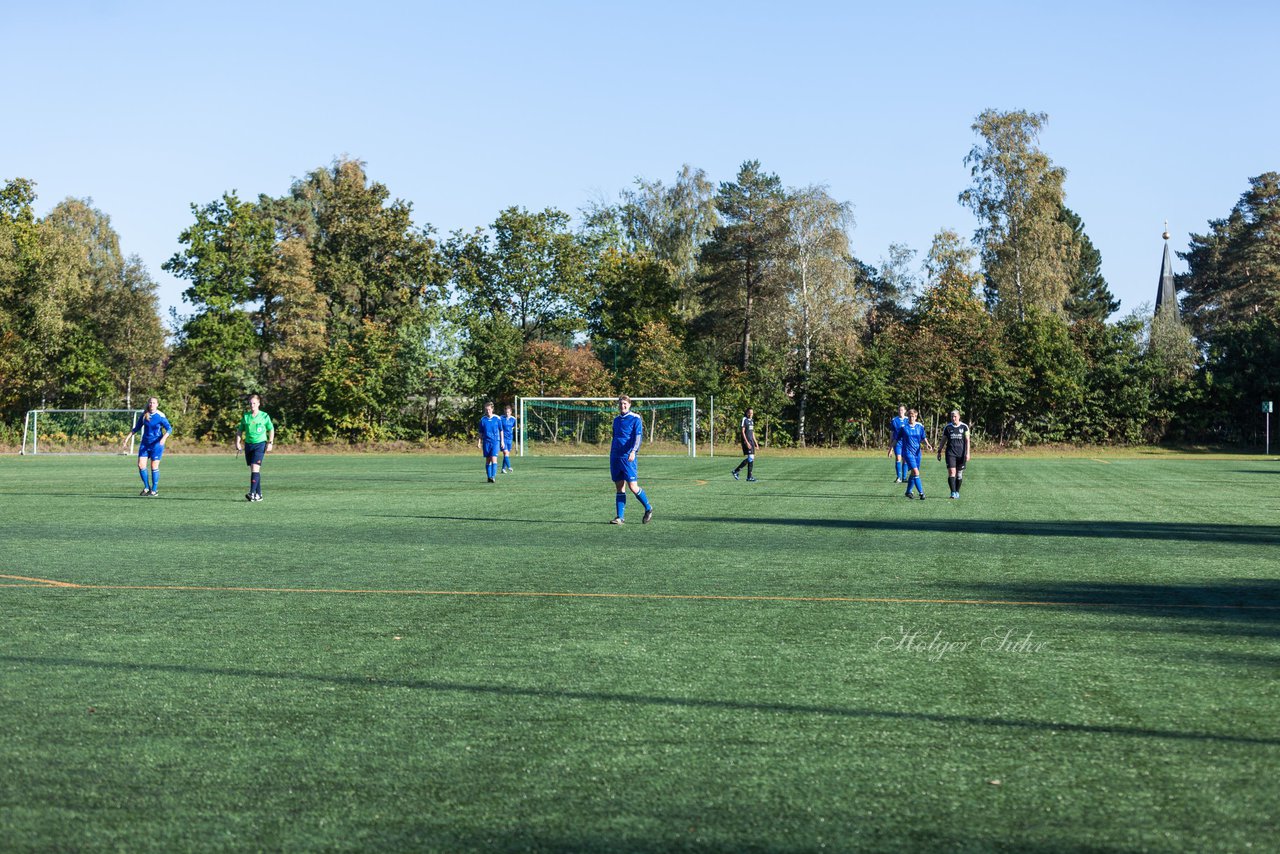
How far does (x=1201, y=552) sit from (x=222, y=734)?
11.4m

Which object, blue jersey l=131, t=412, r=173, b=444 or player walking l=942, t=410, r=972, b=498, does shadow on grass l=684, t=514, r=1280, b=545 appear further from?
blue jersey l=131, t=412, r=173, b=444

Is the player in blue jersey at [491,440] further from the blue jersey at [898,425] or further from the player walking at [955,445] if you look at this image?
the player walking at [955,445]

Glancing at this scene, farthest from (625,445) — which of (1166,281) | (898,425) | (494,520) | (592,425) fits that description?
(1166,281)

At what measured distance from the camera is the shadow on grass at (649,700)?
217 inches

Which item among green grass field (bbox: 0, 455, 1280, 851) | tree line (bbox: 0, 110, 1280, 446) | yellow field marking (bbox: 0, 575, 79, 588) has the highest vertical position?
tree line (bbox: 0, 110, 1280, 446)

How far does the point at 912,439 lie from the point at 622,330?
41423 millimetres

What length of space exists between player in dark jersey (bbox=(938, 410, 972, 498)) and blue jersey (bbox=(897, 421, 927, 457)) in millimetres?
998

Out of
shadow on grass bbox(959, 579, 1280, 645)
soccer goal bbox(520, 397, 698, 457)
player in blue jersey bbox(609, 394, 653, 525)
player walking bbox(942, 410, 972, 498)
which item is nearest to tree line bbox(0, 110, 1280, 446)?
soccer goal bbox(520, 397, 698, 457)

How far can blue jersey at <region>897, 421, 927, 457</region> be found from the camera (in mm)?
23625

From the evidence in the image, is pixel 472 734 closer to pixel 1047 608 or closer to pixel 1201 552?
pixel 1047 608

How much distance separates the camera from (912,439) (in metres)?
23.9

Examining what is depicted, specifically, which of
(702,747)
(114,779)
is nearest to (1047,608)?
(702,747)

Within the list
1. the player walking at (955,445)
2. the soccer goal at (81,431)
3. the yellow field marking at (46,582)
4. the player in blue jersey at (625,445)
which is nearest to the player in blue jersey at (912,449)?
the player walking at (955,445)

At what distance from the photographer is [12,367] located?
2245 inches
